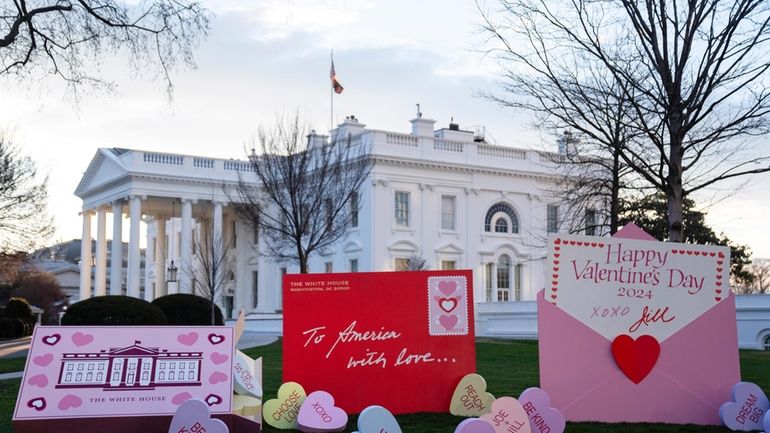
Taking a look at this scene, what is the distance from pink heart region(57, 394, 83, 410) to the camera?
25.1 feet

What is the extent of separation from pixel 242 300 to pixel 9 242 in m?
24.2

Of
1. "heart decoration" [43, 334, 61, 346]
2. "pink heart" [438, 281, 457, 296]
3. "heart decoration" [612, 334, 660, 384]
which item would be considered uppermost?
"pink heart" [438, 281, 457, 296]

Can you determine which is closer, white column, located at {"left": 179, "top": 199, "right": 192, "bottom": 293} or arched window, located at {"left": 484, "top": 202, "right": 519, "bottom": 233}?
arched window, located at {"left": 484, "top": 202, "right": 519, "bottom": 233}

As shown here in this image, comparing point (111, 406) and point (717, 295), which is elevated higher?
point (717, 295)

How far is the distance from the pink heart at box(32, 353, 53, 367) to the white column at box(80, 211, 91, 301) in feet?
178

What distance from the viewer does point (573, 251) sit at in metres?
9.65

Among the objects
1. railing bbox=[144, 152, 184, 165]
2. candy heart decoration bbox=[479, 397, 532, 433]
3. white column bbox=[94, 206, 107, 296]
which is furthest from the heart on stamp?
white column bbox=[94, 206, 107, 296]

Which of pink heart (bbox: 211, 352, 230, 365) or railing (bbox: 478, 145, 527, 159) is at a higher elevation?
railing (bbox: 478, 145, 527, 159)

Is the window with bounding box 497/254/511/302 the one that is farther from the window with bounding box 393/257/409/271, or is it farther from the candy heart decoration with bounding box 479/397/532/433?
the candy heart decoration with bounding box 479/397/532/433

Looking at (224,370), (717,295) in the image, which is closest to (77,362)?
(224,370)

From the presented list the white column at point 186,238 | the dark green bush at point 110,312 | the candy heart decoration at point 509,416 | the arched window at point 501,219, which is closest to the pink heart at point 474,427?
the candy heart decoration at point 509,416

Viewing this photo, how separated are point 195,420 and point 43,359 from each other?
1450 millimetres

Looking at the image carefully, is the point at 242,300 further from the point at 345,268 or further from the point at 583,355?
the point at 583,355

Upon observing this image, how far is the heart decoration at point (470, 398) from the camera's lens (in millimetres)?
9570
